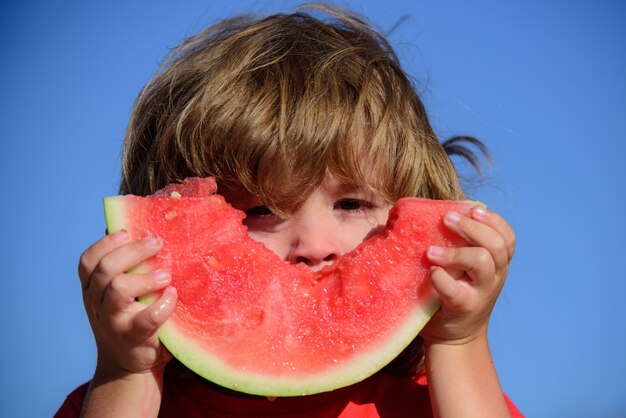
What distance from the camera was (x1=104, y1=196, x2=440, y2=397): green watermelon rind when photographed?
1.63m

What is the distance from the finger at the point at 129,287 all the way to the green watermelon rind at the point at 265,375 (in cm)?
4

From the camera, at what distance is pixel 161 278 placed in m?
1.61

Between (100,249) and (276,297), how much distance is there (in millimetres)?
514

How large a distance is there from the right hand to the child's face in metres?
0.48

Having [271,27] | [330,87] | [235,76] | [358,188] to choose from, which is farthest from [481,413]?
[271,27]

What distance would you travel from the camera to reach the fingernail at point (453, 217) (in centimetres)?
176

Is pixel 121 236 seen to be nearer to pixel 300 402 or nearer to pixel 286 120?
pixel 286 120

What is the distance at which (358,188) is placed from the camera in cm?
212

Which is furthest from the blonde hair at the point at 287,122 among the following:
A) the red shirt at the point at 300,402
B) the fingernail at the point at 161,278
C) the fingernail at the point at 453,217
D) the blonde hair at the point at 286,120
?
the fingernail at the point at 161,278

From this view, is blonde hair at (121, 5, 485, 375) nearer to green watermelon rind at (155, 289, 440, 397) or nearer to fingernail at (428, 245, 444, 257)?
fingernail at (428, 245, 444, 257)

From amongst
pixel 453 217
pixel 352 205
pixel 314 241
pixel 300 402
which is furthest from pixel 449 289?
pixel 300 402

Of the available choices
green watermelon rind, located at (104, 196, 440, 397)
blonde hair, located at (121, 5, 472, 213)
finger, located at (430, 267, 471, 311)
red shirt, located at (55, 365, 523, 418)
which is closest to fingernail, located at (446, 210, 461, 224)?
finger, located at (430, 267, 471, 311)

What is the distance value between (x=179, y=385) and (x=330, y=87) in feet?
4.05

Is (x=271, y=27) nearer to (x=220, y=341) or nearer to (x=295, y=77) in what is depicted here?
(x=295, y=77)
